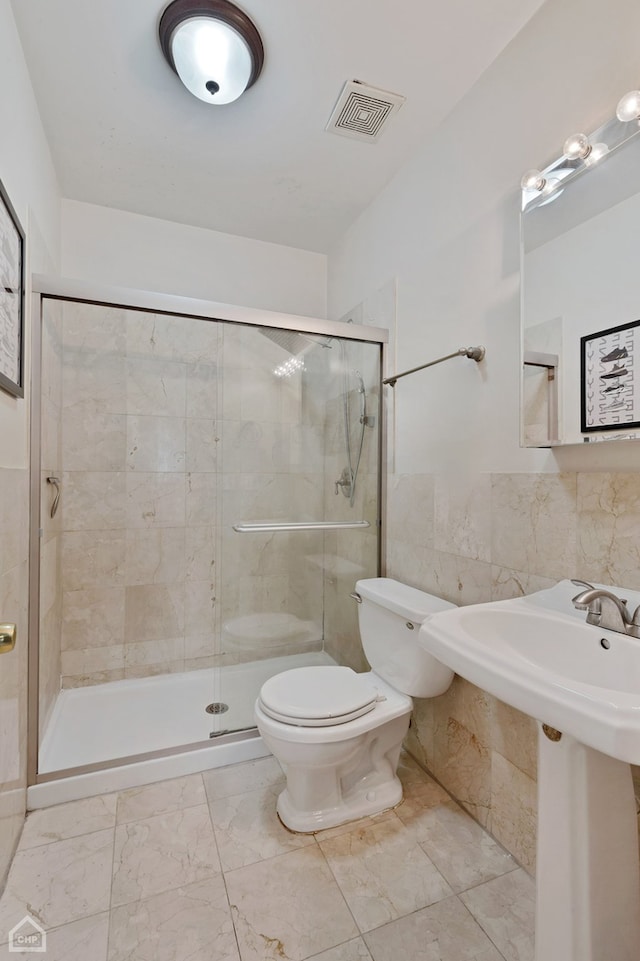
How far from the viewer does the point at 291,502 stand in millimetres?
1986

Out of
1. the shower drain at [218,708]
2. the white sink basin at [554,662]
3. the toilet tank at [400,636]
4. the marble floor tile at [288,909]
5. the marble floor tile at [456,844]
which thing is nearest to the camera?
the white sink basin at [554,662]

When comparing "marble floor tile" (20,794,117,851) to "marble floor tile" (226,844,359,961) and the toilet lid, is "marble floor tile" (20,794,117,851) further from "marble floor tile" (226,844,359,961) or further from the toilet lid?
the toilet lid

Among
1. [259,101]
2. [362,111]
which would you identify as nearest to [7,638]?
[259,101]

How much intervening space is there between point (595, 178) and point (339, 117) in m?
1.05

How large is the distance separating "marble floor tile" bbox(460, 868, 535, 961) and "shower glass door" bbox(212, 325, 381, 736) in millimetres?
922

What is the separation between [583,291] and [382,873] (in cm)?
171

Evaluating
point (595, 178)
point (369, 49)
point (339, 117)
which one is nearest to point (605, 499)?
point (595, 178)

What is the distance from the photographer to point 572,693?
720 millimetres

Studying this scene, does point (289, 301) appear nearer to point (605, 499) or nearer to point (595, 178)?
point (595, 178)

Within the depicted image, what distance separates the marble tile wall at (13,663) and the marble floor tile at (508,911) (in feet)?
4.29

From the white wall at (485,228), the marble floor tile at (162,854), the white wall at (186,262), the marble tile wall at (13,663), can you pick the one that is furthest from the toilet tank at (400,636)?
the white wall at (186,262)

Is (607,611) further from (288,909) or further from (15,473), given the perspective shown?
(15,473)

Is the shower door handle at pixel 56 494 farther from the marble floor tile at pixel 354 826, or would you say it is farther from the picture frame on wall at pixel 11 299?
the marble floor tile at pixel 354 826

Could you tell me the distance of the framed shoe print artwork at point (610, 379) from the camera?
104 centimetres
